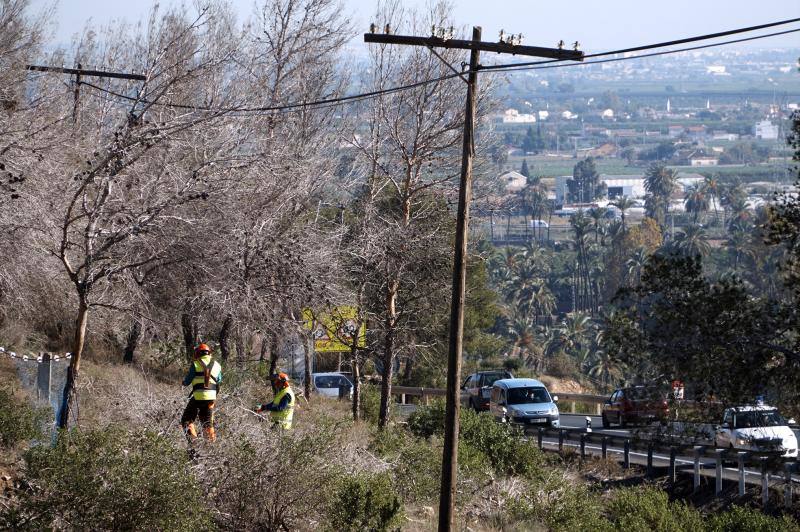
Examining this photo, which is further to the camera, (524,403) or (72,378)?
(524,403)

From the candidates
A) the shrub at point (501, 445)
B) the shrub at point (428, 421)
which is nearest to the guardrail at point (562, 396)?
the shrub at point (428, 421)

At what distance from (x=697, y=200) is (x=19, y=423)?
588 feet

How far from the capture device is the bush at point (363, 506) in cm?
1371

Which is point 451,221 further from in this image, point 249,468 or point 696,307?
point 249,468

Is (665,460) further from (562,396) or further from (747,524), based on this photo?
(562,396)

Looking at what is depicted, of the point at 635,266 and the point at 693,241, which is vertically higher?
the point at 693,241

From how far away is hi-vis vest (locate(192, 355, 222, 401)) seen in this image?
14.3 meters

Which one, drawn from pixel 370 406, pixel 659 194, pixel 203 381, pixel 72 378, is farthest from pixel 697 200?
pixel 203 381

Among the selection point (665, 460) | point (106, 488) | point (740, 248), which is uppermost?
point (740, 248)

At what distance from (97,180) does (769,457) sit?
475 inches

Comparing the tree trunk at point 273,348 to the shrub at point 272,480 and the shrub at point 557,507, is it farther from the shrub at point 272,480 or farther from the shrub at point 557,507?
the shrub at point 272,480

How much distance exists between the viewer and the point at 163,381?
80.2ft

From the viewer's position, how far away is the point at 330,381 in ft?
133

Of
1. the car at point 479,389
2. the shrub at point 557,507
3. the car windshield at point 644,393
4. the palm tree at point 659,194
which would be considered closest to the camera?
the shrub at point 557,507
